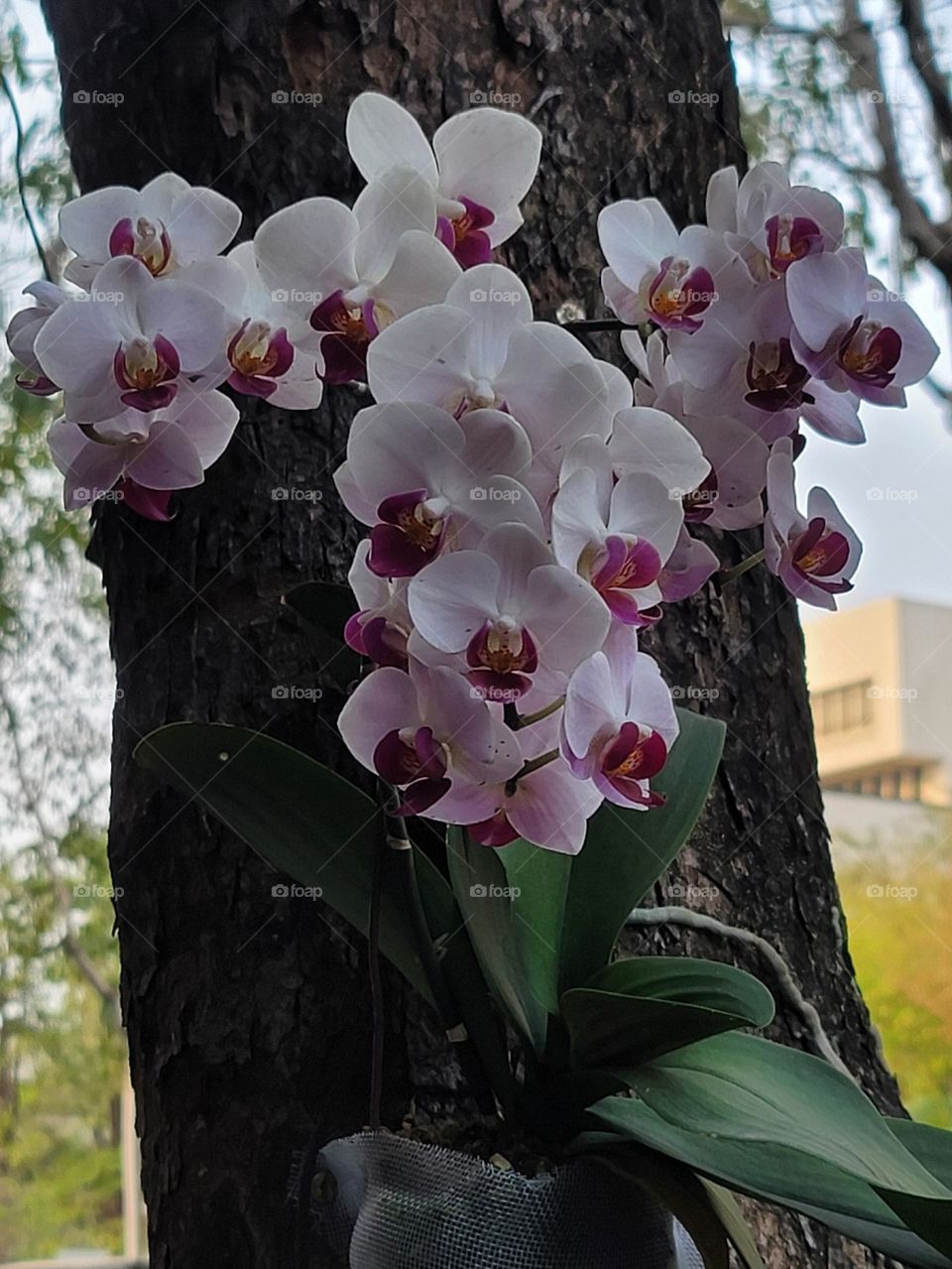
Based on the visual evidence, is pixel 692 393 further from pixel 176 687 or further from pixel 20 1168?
pixel 20 1168

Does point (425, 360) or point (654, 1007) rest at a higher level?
point (425, 360)

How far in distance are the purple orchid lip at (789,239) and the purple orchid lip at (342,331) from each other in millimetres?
169

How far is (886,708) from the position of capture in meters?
3.06

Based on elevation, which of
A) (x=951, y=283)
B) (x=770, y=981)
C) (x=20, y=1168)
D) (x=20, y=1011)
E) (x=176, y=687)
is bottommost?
(x=20, y=1168)

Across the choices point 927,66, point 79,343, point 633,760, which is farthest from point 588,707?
point 927,66

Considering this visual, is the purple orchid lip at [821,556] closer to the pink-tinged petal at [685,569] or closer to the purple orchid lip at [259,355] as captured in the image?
the pink-tinged petal at [685,569]

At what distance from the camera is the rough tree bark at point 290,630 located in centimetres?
64

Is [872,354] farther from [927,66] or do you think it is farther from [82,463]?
[927,66]

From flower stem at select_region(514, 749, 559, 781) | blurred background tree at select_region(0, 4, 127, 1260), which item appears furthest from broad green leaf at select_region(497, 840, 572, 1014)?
blurred background tree at select_region(0, 4, 127, 1260)

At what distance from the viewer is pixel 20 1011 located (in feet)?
10.5

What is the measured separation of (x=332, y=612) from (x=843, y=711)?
8.77 ft

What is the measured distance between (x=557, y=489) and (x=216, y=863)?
340mm

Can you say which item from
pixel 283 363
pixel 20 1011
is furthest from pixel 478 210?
pixel 20 1011

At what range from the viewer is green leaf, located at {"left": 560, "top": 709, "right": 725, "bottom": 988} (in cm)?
57
